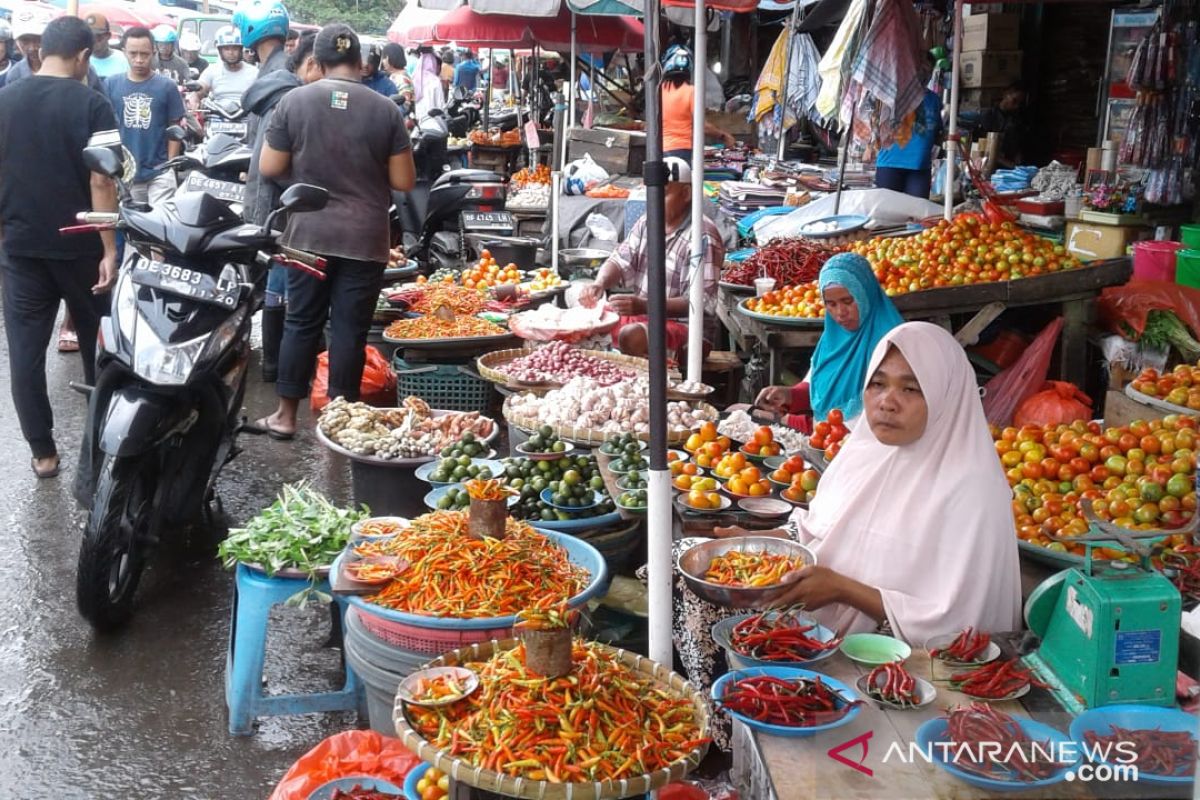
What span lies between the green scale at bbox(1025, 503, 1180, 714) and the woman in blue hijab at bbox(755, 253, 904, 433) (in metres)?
2.45

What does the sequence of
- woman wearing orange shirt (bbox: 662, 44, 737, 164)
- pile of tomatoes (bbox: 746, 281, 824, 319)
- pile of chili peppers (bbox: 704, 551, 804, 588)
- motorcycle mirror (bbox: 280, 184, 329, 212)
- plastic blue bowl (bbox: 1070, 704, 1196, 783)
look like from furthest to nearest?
woman wearing orange shirt (bbox: 662, 44, 737, 164) < pile of tomatoes (bbox: 746, 281, 824, 319) < motorcycle mirror (bbox: 280, 184, 329, 212) < pile of chili peppers (bbox: 704, 551, 804, 588) < plastic blue bowl (bbox: 1070, 704, 1196, 783)

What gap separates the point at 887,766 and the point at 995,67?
9987 mm

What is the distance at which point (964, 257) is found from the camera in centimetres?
686

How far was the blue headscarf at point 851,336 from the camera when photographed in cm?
493

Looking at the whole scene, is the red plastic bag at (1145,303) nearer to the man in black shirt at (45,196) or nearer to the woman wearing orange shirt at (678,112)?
the woman wearing orange shirt at (678,112)

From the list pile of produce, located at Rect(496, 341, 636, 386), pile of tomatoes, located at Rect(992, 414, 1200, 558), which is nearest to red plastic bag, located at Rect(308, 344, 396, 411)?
pile of produce, located at Rect(496, 341, 636, 386)

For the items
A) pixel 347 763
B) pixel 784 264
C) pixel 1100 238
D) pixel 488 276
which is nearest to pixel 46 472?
pixel 488 276

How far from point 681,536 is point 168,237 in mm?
2325

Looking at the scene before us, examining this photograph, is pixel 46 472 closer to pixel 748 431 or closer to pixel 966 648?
pixel 748 431

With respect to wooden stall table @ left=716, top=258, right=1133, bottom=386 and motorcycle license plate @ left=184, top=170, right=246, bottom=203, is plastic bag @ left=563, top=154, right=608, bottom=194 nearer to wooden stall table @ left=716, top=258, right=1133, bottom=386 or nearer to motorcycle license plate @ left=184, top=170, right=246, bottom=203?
wooden stall table @ left=716, top=258, right=1133, bottom=386

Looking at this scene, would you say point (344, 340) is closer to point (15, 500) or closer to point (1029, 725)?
point (15, 500)

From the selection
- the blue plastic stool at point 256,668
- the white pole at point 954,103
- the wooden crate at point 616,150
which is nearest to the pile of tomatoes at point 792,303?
the white pole at point 954,103

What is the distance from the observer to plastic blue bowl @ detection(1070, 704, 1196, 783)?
2.35 meters

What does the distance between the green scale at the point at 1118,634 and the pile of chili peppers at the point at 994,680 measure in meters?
0.08
